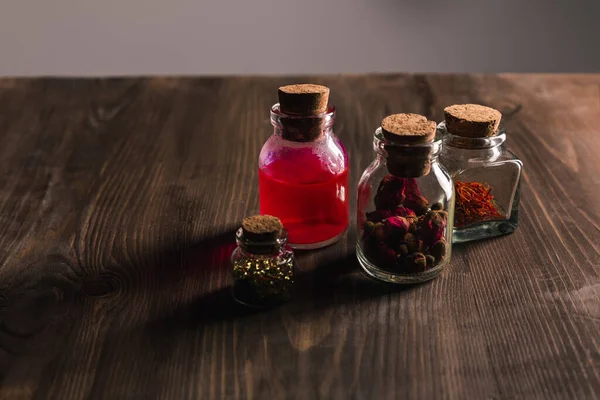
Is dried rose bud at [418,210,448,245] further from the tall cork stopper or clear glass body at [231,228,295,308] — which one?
clear glass body at [231,228,295,308]

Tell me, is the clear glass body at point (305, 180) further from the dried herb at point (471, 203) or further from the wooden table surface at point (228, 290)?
the dried herb at point (471, 203)

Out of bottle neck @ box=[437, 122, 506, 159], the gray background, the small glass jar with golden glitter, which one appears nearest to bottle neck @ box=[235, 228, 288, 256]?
the small glass jar with golden glitter

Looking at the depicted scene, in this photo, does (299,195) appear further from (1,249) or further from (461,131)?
(1,249)

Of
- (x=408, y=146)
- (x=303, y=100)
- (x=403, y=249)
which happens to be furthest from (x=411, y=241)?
(x=303, y=100)

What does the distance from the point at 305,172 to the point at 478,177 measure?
0.80 feet

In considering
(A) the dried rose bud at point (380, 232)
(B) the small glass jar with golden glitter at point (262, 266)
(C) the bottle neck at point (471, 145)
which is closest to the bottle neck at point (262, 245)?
(B) the small glass jar with golden glitter at point (262, 266)

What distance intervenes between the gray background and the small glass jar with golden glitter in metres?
2.42

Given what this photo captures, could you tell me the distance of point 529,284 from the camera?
0.99 m

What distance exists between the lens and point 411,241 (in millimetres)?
972

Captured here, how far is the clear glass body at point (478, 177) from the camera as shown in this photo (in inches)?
42.6

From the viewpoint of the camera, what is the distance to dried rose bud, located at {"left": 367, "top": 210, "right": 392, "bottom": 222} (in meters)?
0.99

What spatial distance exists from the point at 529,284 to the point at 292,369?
0.34 meters

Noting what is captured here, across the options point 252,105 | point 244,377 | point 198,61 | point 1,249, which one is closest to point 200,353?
point 244,377

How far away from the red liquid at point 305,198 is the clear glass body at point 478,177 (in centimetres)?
15
